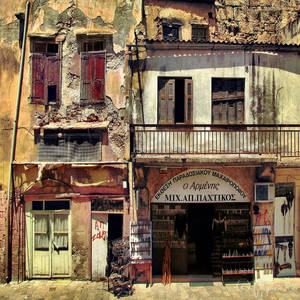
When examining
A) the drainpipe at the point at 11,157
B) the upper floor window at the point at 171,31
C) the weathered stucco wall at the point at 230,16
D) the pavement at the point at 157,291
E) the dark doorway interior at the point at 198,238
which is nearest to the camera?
the pavement at the point at 157,291

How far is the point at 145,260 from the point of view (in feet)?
35.4

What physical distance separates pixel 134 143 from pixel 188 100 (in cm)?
244

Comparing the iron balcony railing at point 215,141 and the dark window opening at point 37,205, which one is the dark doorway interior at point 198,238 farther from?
the dark window opening at point 37,205

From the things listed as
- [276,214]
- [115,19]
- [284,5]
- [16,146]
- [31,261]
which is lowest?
[31,261]

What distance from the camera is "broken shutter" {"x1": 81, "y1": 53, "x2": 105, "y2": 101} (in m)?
11.2

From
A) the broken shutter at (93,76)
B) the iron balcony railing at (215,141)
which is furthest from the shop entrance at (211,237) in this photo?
the broken shutter at (93,76)

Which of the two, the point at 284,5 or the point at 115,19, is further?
the point at 284,5

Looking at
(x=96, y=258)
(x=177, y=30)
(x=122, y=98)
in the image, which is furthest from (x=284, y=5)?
(x=96, y=258)

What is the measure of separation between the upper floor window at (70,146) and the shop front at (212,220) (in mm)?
2304

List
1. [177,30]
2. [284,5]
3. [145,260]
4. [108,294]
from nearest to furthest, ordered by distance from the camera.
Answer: [108,294] → [145,260] → [177,30] → [284,5]

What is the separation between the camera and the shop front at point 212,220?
35.8ft

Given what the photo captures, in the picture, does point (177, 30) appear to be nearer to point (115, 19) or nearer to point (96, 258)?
point (115, 19)

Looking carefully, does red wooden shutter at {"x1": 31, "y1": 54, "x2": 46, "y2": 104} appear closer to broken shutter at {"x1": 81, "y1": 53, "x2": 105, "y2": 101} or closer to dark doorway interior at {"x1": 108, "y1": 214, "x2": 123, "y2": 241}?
broken shutter at {"x1": 81, "y1": 53, "x2": 105, "y2": 101}

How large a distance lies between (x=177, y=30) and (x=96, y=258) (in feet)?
33.9
